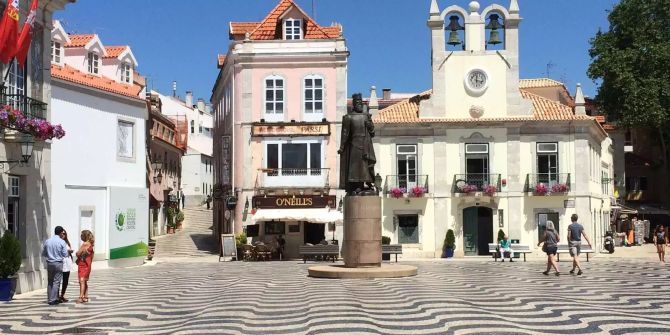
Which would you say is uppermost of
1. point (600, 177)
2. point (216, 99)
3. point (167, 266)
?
point (216, 99)

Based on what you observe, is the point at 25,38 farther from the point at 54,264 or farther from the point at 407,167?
the point at 407,167

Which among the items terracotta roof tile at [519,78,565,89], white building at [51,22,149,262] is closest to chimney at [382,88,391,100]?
terracotta roof tile at [519,78,565,89]

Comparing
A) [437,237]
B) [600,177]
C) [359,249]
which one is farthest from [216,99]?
[359,249]

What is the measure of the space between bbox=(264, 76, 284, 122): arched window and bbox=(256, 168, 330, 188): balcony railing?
8.49 ft

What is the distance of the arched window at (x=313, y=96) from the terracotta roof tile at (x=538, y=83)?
19880 mm

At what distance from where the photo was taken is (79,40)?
108 ft

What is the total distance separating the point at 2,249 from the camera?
56.3ft

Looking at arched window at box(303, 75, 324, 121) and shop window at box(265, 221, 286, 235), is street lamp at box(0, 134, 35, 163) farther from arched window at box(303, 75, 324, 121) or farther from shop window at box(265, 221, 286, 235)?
arched window at box(303, 75, 324, 121)

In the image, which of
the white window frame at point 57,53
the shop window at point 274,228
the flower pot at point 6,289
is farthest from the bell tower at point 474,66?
the flower pot at point 6,289

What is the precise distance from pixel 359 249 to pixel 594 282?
5.95 meters

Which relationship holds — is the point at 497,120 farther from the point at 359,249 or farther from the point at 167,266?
the point at 359,249

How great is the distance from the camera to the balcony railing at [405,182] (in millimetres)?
39656

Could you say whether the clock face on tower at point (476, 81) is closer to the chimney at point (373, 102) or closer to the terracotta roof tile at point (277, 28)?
the chimney at point (373, 102)

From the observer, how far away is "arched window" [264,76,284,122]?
37.9 m
